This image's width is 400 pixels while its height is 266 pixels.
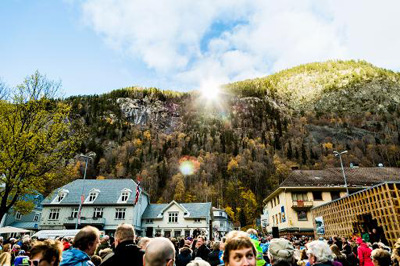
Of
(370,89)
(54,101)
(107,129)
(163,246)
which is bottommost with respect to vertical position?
(163,246)

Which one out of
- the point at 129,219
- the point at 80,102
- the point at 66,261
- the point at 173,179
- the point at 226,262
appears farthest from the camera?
the point at 80,102

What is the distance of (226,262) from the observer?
9.59ft

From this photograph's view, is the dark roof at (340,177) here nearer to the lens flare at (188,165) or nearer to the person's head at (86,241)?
the person's head at (86,241)

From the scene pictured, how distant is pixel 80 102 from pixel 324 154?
16956cm

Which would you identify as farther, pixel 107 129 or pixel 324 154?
pixel 107 129

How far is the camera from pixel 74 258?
3521 millimetres

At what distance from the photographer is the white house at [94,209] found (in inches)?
1555

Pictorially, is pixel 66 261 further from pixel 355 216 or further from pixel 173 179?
pixel 173 179

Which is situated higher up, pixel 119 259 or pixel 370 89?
pixel 370 89

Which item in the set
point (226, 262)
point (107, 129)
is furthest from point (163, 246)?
point (107, 129)

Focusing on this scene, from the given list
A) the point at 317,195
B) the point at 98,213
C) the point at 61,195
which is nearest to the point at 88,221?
the point at 98,213

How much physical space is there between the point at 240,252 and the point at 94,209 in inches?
1718

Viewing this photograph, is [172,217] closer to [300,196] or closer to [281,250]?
[300,196]

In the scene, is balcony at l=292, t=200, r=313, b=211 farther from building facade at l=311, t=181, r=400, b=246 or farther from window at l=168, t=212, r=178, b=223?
window at l=168, t=212, r=178, b=223
